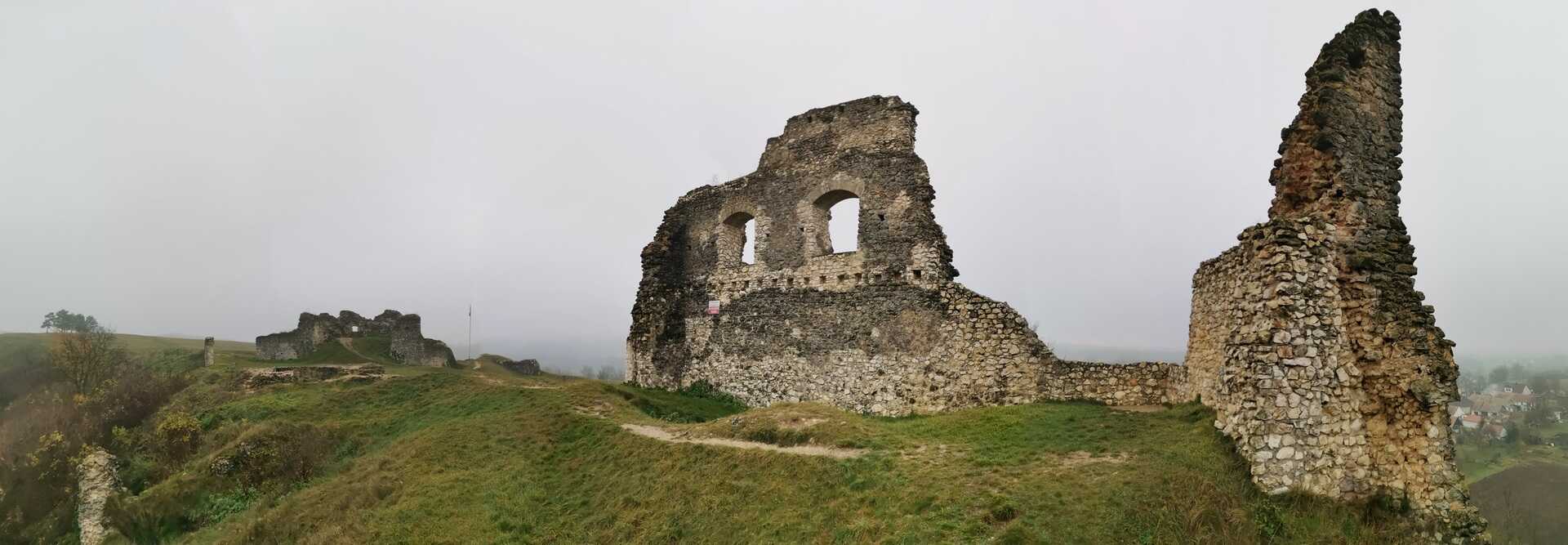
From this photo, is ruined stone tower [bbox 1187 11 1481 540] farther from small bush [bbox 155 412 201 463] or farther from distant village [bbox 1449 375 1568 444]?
distant village [bbox 1449 375 1568 444]

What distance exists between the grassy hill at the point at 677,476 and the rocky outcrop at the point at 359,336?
13.3 metres

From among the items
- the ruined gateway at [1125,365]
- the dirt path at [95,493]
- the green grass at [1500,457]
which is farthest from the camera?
the green grass at [1500,457]

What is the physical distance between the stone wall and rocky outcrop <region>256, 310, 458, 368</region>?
20298mm

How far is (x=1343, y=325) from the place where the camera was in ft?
26.1

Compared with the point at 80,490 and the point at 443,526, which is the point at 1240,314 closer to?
the point at 443,526

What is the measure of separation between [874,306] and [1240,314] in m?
9.00

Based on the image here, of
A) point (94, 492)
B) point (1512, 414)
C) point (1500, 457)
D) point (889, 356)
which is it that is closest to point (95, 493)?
point (94, 492)

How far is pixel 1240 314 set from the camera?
803cm

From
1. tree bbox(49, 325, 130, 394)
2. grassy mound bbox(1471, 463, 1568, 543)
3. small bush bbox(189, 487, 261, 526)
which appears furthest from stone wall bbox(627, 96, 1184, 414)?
tree bbox(49, 325, 130, 394)

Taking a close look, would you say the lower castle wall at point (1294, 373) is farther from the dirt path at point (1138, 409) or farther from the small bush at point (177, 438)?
the small bush at point (177, 438)

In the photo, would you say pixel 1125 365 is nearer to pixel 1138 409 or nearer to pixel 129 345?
pixel 1138 409

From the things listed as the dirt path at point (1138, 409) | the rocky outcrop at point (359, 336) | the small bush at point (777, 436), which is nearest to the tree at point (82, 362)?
the rocky outcrop at point (359, 336)

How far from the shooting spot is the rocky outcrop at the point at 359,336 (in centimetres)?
3272

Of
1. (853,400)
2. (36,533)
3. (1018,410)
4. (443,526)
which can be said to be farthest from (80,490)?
(1018,410)
